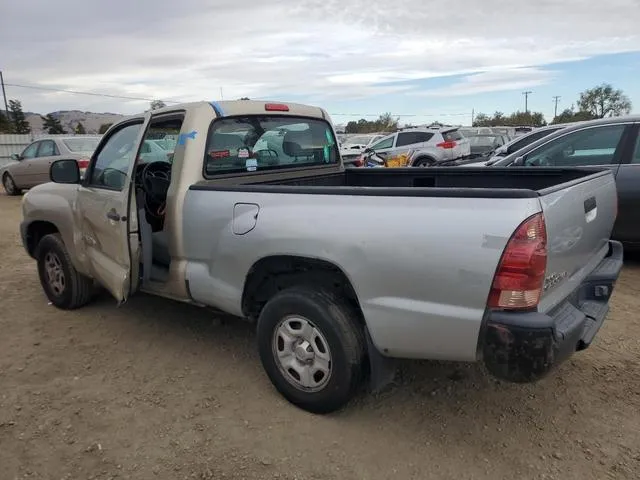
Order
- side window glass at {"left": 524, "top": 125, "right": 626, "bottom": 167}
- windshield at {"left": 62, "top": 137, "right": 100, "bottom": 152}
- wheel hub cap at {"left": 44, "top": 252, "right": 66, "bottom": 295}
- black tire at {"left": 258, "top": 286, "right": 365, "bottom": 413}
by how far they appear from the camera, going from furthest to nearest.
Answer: windshield at {"left": 62, "top": 137, "right": 100, "bottom": 152} → side window glass at {"left": 524, "top": 125, "right": 626, "bottom": 167} → wheel hub cap at {"left": 44, "top": 252, "right": 66, "bottom": 295} → black tire at {"left": 258, "top": 286, "right": 365, "bottom": 413}

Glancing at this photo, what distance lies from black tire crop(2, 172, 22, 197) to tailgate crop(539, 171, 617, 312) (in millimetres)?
16352

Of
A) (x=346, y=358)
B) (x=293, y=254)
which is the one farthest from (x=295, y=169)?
(x=346, y=358)

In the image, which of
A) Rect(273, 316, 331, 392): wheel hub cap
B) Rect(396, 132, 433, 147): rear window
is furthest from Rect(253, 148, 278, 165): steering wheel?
Rect(396, 132, 433, 147): rear window

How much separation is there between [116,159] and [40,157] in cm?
1201

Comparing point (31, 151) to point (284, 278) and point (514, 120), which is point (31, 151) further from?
point (514, 120)

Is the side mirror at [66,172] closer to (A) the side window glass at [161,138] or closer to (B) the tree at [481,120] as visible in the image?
(A) the side window glass at [161,138]

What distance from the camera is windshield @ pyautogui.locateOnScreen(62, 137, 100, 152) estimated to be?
515 inches

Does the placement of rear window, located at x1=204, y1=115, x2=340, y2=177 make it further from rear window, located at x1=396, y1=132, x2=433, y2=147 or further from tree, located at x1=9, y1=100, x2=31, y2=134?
tree, located at x1=9, y1=100, x2=31, y2=134

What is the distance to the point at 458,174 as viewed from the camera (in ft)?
14.5

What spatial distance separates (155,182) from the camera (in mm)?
4309

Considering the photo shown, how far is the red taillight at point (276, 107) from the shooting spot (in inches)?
167

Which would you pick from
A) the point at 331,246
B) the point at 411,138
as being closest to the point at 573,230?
the point at 331,246

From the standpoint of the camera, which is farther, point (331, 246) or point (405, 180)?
point (405, 180)

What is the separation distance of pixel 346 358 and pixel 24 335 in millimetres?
3161
